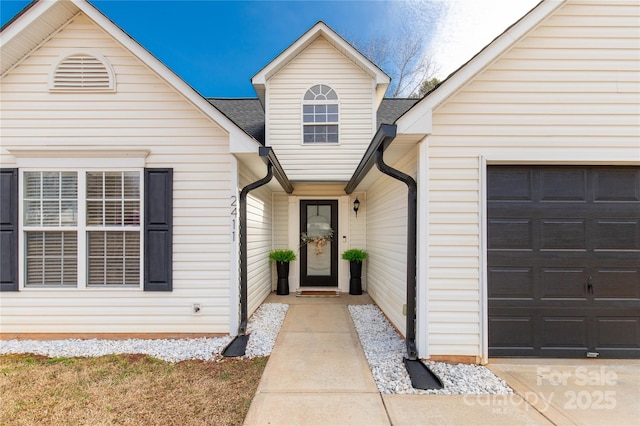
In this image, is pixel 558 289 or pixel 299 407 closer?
pixel 299 407

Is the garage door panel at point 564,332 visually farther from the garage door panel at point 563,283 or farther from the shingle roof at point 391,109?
the shingle roof at point 391,109

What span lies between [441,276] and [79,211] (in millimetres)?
4813

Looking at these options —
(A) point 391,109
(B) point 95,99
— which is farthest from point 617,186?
(B) point 95,99

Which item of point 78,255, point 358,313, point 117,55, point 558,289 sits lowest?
point 358,313

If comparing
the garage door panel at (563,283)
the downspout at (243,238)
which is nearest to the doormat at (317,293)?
the downspout at (243,238)

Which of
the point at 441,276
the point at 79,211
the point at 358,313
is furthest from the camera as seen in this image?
the point at 358,313

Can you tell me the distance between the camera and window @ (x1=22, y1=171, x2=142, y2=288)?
4.28 meters

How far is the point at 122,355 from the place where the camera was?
379 centimetres

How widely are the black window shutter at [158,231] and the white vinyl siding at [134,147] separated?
9 cm

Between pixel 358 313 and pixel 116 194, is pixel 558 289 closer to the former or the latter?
pixel 358 313

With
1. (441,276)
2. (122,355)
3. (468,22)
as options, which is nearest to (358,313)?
(441,276)

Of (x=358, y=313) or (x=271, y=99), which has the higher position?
(x=271, y=99)

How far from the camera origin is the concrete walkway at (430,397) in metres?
2.54

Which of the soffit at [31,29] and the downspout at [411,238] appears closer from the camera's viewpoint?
the downspout at [411,238]
